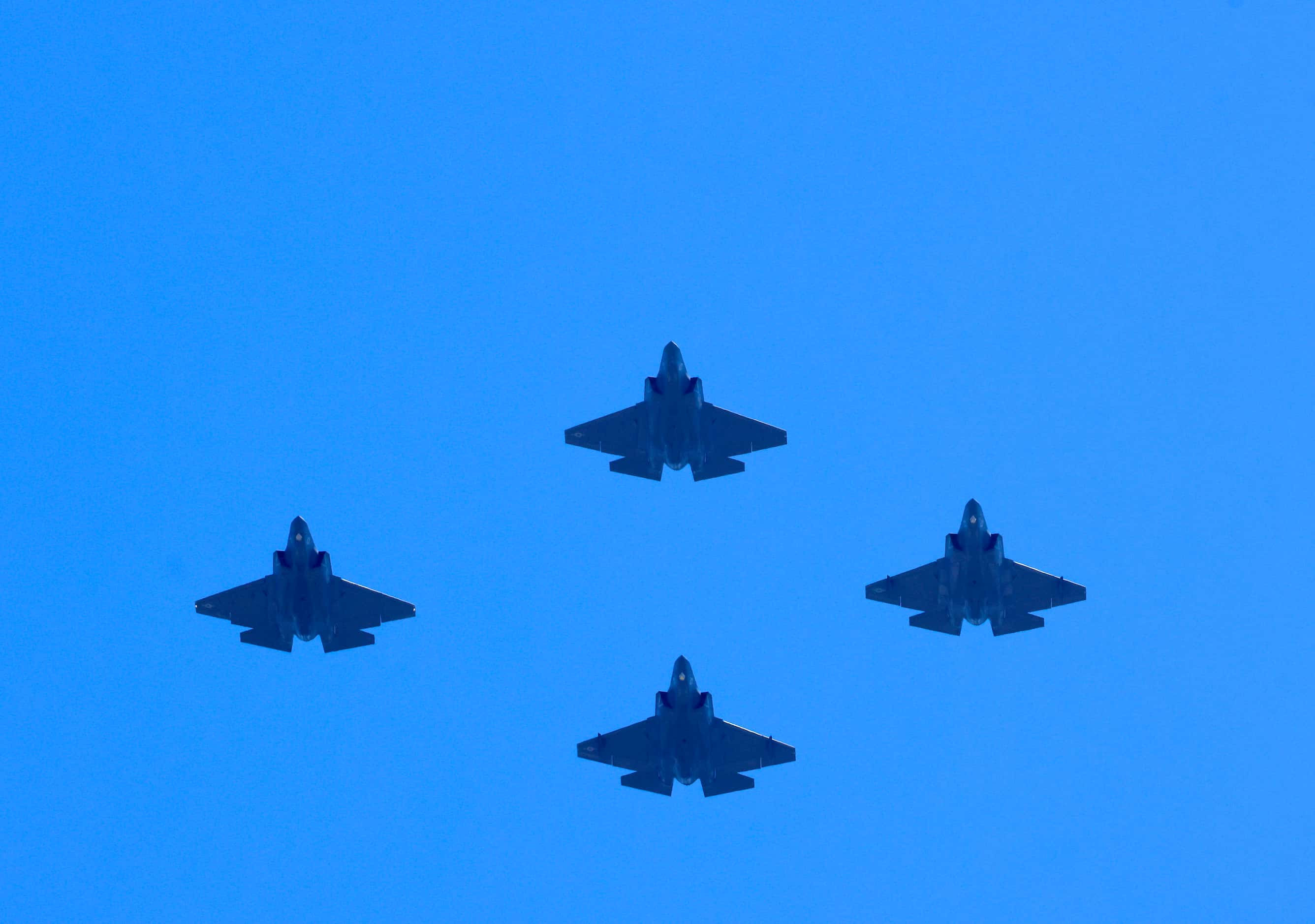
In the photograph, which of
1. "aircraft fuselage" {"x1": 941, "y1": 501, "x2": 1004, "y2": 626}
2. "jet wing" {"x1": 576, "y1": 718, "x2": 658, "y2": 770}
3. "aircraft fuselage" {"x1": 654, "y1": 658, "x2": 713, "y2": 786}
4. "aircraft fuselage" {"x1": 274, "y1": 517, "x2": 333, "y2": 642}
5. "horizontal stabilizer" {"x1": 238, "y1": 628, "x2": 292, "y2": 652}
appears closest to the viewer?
"aircraft fuselage" {"x1": 274, "y1": 517, "x2": 333, "y2": 642}

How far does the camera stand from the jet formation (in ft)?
197

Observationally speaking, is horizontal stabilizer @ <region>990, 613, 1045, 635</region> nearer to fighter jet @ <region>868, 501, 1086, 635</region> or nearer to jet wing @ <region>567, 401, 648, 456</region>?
fighter jet @ <region>868, 501, 1086, 635</region>

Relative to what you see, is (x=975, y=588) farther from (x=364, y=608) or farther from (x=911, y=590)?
(x=364, y=608)

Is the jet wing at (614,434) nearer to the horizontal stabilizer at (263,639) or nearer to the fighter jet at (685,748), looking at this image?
the fighter jet at (685,748)

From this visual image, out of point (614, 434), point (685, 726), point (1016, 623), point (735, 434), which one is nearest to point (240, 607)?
point (614, 434)

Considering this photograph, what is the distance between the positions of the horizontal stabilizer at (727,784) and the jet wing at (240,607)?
54.6 feet

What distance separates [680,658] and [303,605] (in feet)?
42.6

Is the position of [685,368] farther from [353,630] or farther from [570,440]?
[353,630]

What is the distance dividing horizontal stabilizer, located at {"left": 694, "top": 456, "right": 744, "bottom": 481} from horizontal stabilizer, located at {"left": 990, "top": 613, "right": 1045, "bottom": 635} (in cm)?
1056

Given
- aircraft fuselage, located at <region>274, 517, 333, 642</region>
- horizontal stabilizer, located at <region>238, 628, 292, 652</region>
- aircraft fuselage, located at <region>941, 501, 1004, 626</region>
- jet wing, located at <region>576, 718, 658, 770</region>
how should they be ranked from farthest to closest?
jet wing, located at <region>576, 718, 658, 770</region> < horizontal stabilizer, located at <region>238, 628, 292, 652</region> < aircraft fuselage, located at <region>941, 501, 1004, 626</region> < aircraft fuselage, located at <region>274, 517, 333, 642</region>

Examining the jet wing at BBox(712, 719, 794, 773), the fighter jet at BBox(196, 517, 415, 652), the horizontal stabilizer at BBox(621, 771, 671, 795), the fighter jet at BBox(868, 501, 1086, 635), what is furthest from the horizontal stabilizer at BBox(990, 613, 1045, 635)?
the fighter jet at BBox(196, 517, 415, 652)

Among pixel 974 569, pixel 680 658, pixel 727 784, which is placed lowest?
pixel 727 784

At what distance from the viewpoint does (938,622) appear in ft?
206

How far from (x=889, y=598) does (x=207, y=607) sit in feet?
79.3
